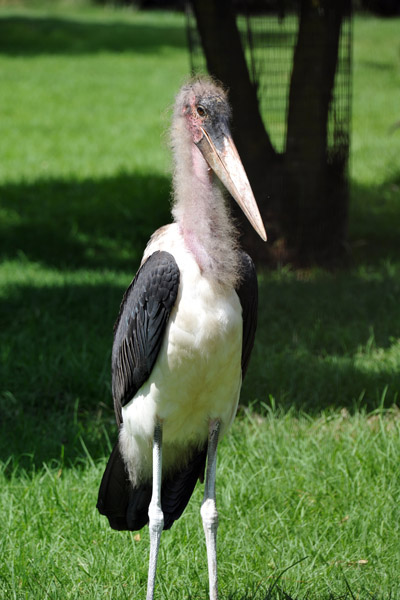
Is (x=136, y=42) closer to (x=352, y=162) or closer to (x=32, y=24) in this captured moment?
(x=32, y=24)

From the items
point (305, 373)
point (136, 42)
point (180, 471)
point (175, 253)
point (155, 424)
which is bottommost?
point (136, 42)

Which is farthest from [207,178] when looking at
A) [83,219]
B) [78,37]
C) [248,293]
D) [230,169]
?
[78,37]

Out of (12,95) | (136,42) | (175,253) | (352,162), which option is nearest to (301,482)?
(175,253)

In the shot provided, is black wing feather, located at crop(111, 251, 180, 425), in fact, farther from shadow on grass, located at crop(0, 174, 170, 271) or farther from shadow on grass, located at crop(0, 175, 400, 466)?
shadow on grass, located at crop(0, 174, 170, 271)

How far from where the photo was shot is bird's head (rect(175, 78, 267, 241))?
2.20 meters

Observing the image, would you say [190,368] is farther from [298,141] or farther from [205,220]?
[298,141]

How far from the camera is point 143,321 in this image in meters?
2.31

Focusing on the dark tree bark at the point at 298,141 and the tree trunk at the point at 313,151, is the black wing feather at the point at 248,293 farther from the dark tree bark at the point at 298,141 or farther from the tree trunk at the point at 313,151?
the tree trunk at the point at 313,151

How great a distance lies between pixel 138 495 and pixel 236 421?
1.07 m

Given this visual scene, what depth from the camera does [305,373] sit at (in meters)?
4.12

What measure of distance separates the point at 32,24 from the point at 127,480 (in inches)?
758

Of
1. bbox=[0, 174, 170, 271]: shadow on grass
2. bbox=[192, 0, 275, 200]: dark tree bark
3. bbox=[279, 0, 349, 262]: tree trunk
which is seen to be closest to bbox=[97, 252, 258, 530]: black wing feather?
bbox=[192, 0, 275, 200]: dark tree bark

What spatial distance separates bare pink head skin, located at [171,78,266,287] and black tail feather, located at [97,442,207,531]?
0.72 metres

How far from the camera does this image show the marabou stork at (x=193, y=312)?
2.22 metres
